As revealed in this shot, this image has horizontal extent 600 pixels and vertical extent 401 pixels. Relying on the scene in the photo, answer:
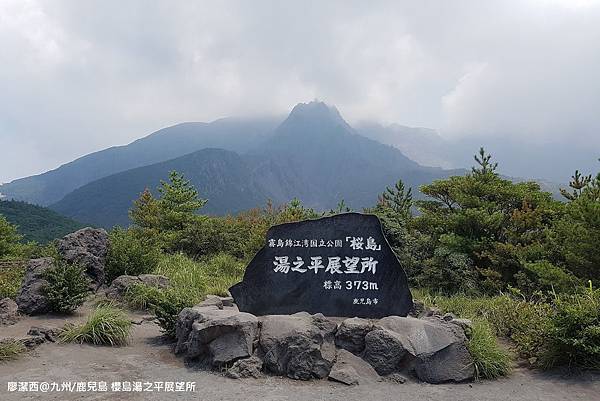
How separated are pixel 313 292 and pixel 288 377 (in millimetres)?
1395

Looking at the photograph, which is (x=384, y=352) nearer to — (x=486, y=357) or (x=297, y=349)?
(x=297, y=349)

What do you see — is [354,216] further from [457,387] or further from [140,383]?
[140,383]

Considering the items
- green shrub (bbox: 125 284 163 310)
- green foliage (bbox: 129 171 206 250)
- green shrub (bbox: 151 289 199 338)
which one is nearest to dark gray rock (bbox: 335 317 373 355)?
green shrub (bbox: 151 289 199 338)

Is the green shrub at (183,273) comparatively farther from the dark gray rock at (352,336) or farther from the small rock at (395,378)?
the small rock at (395,378)

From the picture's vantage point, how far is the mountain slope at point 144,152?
458ft

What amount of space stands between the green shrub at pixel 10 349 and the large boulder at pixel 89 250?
109 inches

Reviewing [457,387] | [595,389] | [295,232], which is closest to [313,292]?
[295,232]

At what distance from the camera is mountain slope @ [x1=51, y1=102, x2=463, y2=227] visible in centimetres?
10312

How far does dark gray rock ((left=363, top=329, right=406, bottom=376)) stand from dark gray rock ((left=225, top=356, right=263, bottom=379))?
50.5 inches

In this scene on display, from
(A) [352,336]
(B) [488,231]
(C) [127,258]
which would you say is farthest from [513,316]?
(C) [127,258]

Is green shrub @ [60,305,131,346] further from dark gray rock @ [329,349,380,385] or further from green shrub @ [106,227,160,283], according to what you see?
green shrub @ [106,227,160,283]

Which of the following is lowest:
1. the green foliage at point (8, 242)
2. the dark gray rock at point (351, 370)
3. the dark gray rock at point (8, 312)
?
the dark gray rock at point (351, 370)

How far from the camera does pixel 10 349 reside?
5590mm

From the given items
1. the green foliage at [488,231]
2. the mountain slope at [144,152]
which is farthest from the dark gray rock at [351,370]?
the mountain slope at [144,152]
